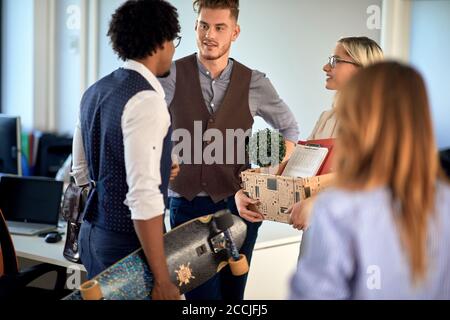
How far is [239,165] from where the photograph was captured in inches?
109

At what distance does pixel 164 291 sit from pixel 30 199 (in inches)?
67.9

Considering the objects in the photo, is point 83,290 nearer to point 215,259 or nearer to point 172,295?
point 172,295

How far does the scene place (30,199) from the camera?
3.32 m

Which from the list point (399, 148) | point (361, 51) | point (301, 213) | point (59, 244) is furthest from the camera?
point (59, 244)

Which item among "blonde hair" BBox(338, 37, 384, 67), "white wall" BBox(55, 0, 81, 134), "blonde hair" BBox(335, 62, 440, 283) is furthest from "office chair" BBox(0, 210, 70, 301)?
"white wall" BBox(55, 0, 81, 134)

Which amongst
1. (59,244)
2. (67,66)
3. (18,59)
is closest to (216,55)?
(59,244)

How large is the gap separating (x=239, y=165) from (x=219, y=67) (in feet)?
1.37

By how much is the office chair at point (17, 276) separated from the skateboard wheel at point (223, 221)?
99 cm

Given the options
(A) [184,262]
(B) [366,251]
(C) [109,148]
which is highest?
(C) [109,148]

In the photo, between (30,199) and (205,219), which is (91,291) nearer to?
(205,219)

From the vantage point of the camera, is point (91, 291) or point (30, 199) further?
point (30, 199)

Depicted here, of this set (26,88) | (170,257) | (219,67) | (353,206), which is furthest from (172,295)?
(26,88)

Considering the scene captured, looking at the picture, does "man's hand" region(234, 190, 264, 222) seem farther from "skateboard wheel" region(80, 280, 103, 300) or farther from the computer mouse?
the computer mouse

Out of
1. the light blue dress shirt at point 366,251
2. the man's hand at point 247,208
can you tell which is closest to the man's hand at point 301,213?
the man's hand at point 247,208
